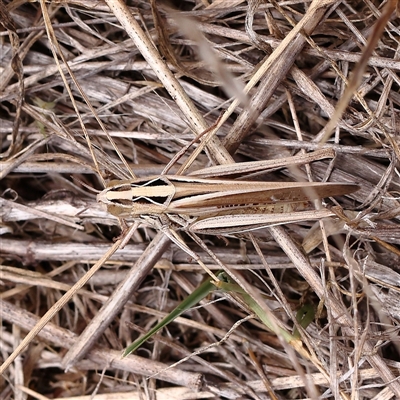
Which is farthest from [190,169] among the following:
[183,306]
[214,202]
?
[183,306]

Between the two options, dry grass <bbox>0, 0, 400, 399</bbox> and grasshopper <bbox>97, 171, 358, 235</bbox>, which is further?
dry grass <bbox>0, 0, 400, 399</bbox>

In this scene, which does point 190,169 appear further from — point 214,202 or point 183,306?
point 183,306

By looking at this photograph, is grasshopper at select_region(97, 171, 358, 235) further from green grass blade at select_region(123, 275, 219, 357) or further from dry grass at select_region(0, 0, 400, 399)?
green grass blade at select_region(123, 275, 219, 357)

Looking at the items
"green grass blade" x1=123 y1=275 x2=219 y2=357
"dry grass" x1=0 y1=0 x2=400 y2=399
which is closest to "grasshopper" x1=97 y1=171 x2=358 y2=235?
"dry grass" x1=0 y1=0 x2=400 y2=399

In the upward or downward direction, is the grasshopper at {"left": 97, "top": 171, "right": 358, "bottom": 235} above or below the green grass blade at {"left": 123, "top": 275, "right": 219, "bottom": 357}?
above

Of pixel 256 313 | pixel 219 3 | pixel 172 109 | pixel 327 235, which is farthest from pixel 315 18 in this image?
pixel 256 313

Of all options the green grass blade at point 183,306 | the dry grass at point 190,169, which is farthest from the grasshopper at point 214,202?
the green grass blade at point 183,306

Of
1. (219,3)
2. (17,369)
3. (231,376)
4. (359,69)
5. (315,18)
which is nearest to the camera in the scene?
(359,69)

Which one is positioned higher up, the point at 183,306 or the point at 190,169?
the point at 190,169

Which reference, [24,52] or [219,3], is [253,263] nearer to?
[219,3]
